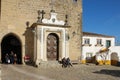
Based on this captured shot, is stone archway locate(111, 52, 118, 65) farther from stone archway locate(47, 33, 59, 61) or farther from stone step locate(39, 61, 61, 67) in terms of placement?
stone step locate(39, 61, 61, 67)

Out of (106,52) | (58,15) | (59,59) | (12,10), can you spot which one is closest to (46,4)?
(58,15)

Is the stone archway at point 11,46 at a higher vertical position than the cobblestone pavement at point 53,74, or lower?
higher

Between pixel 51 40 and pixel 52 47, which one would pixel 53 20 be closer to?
pixel 51 40

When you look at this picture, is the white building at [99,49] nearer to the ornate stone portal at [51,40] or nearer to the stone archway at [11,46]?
the ornate stone portal at [51,40]

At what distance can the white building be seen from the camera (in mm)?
33688

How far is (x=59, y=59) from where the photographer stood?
2502 cm

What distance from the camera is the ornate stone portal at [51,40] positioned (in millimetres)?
23781

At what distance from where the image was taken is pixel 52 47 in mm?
25109

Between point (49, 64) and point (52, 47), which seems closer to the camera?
point (49, 64)

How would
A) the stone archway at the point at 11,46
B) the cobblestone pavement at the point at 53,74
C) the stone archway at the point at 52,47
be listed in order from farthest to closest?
the stone archway at the point at 11,46 → the stone archway at the point at 52,47 → the cobblestone pavement at the point at 53,74

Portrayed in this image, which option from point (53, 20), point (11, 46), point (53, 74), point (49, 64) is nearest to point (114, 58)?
point (53, 20)

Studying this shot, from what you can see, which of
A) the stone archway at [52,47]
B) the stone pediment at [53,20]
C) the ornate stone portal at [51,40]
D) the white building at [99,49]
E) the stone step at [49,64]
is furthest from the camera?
the white building at [99,49]

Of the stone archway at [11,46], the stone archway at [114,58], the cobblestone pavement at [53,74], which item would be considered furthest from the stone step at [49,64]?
the stone archway at [114,58]

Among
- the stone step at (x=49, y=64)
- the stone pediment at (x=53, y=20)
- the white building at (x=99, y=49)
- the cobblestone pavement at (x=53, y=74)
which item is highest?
the stone pediment at (x=53, y=20)
